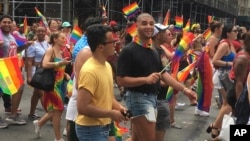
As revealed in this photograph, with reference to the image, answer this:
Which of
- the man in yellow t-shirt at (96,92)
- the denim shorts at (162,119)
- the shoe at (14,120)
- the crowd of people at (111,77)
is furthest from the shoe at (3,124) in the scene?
the man in yellow t-shirt at (96,92)

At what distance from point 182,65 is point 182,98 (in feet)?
5.90

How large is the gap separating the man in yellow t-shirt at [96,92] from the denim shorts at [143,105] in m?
0.85

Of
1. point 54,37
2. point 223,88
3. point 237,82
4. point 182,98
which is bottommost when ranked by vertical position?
point 182,98

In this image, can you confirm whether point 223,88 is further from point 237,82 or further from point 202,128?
point 237,82

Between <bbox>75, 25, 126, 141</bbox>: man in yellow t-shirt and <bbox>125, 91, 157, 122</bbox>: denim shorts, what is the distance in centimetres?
85

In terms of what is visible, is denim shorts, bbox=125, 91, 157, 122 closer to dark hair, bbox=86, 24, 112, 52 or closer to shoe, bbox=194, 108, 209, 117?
dark hair, bbox=86, 24, 112, 52

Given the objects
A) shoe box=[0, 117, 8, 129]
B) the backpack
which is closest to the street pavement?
shoe box=[0, 117, 8, 129]

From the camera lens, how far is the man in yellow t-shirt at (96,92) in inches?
125

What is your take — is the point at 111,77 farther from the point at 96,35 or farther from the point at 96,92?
the point at 96,35

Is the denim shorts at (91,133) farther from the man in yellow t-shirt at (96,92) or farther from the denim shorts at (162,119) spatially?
the denim shorts at (162,119)

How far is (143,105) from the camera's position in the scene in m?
4.25

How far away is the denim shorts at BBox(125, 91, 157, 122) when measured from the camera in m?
4.25

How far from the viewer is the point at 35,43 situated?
704 centimetres

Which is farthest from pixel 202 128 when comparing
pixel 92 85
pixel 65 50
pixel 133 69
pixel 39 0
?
pixel 39 0
